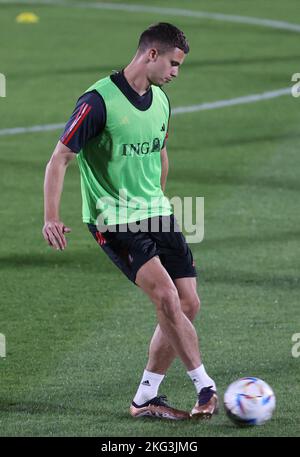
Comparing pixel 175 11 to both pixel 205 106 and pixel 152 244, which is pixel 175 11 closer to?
pixel 205 106

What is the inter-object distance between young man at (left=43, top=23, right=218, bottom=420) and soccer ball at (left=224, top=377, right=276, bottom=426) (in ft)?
0.43

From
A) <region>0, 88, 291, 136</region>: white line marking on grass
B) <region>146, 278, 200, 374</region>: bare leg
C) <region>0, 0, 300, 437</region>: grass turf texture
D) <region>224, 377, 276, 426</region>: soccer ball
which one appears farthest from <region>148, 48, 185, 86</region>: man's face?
<region>0, 88, 291, 136</region>: white line marking on grass

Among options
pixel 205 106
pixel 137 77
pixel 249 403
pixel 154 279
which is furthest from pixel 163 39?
pixel 205 106

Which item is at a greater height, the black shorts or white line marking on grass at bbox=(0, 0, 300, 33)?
white line marking on grass at bbox=(0, 0, 300, 33)

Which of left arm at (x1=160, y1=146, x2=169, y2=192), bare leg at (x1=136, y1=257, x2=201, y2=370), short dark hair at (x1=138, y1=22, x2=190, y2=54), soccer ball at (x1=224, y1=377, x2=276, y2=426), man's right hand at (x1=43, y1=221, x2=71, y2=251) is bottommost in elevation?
soccer ball at (x1=224, y1=377, x2=276, y2=426)

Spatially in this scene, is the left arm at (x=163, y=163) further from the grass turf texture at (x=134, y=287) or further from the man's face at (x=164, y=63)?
the grass turf texture at (x=134, y=287)

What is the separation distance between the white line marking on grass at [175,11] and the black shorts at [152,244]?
19.1m

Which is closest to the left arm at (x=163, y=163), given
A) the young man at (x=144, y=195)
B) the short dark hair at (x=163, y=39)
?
the young man at (x=144, y=195)

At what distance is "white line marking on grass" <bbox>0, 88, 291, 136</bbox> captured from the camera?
59.4ft

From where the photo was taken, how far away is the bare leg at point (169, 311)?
7.59 m

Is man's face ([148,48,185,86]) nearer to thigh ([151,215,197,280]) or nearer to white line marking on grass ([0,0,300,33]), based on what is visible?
thigh ([151,215,197,280])

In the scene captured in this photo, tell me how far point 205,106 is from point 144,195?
38.8ft

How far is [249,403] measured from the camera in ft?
24.7
